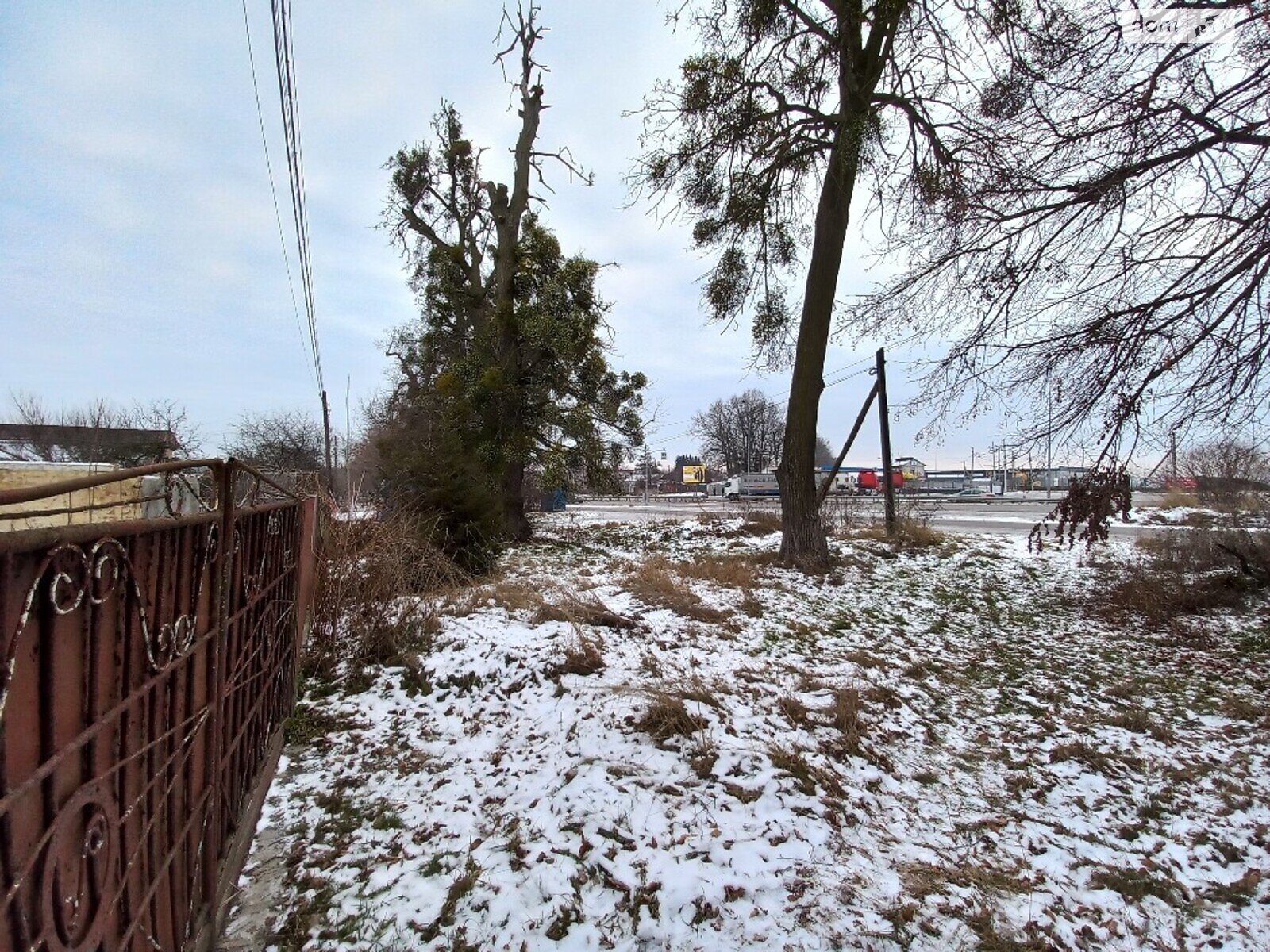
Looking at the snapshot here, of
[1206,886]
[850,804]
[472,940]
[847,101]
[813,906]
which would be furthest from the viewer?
[847,101]

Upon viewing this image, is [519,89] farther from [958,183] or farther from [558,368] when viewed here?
[958,183]

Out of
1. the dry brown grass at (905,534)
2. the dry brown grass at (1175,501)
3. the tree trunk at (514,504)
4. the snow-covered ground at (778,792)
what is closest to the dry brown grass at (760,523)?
the dry brown grass at (905,534)

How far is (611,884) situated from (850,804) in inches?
51.5

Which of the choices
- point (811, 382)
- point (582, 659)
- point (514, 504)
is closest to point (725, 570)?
point (811, 382)

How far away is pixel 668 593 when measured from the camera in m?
6.54

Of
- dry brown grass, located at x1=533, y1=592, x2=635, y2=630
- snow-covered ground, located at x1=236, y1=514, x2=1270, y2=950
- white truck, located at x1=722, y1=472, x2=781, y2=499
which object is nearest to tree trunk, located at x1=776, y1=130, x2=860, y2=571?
snow-covered ground, located at x1=236, y1=514, x2=1270, y2=950

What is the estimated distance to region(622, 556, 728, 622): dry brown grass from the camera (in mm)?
5980

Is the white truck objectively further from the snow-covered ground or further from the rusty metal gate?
the rusty metal gate

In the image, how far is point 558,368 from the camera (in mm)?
12586

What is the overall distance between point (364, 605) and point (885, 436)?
425 inches

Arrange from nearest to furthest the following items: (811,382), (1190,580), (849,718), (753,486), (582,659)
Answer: (849,718), (582,659), (1190,580), (811,382), (753,486)

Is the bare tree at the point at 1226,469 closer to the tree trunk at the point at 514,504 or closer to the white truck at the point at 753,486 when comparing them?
the tree trunk at the point at 514,504

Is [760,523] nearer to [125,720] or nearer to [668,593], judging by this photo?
[668,593]

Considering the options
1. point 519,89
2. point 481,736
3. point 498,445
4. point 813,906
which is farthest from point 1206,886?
point 519,89
